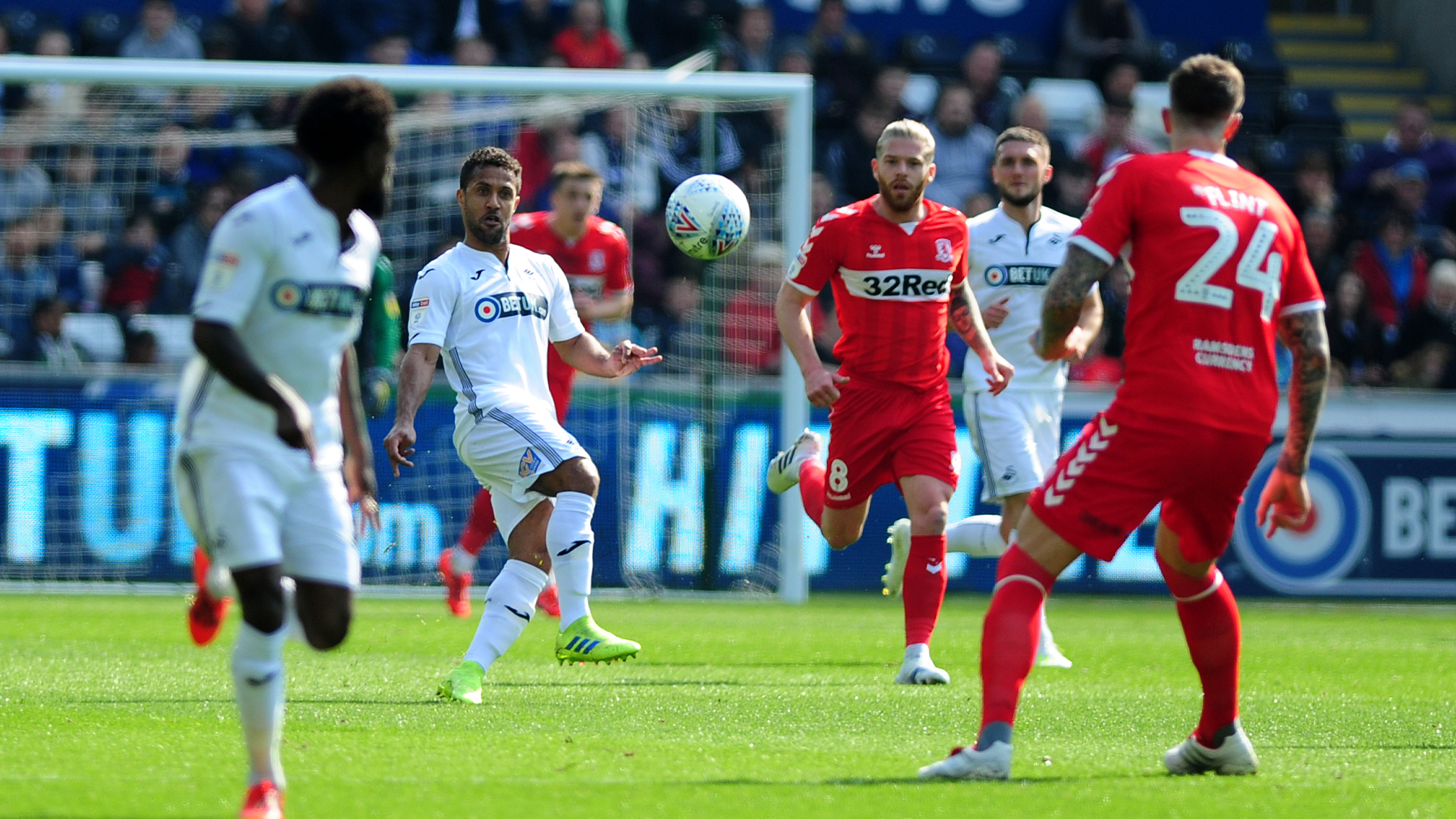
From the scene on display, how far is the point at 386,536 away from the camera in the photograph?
14.1 m

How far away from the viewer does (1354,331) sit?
1736cm

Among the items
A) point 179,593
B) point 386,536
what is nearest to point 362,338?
point 386,536

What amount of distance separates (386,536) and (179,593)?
167cm

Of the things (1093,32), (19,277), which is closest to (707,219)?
(19,277)

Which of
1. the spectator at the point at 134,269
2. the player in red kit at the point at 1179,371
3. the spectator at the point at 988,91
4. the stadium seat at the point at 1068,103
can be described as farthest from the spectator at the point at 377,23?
the player in red kit at the point at 1179,371

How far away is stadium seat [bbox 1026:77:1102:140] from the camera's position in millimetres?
20141

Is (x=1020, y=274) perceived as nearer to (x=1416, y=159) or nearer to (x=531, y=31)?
(x=531, y=31)

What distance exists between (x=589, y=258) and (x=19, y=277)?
615 cm

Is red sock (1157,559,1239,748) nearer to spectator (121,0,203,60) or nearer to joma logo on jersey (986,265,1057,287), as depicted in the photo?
joma logo on jersey (986,265,1057,287)

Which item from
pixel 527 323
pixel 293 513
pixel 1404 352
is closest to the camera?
pixel 293 513

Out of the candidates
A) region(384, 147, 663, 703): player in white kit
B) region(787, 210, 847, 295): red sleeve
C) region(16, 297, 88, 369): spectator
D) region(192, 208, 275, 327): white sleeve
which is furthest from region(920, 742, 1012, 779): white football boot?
region(16, 297, 88, 369): spectator

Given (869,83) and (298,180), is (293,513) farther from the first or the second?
(869,83)

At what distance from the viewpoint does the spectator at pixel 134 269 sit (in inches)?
613

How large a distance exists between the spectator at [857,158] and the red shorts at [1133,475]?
12241 mm
